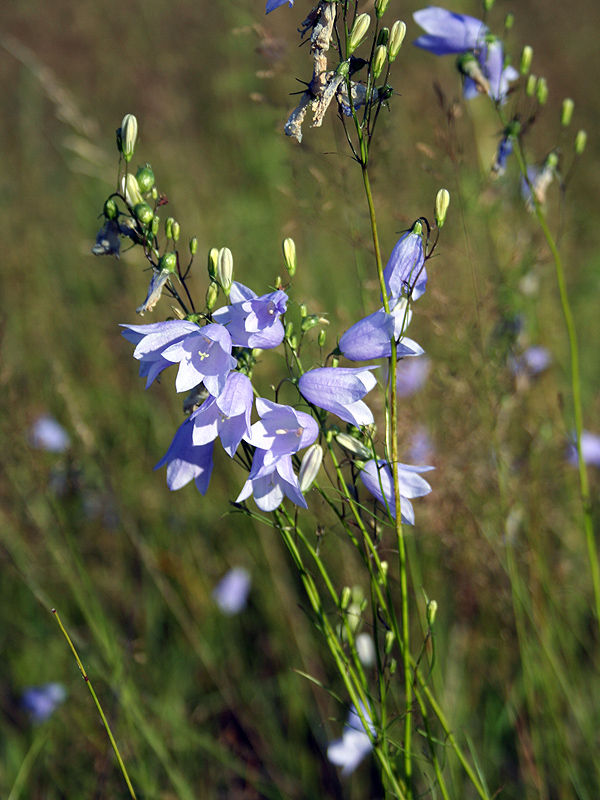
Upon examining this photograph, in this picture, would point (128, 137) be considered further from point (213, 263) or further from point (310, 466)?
point (310, 466)

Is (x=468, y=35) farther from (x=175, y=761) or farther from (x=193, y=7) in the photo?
(x=193, y=7)

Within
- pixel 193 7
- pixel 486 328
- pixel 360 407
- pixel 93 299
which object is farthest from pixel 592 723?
pixel 193 7

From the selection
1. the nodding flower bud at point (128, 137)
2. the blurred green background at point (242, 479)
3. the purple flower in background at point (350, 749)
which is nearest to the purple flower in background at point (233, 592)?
the blurred green background at point (242, 479)

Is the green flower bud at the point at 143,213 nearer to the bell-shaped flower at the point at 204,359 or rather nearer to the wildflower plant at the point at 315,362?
the wildflower plant at the point at 315,362

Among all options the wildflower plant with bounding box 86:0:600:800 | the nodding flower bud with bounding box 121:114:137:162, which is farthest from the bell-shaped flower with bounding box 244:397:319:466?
the nodding flower bud with bounding box 121:114:137:162

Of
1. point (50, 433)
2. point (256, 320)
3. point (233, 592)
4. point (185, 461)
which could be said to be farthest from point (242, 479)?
point (256, 320)

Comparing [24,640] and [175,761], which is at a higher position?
[24,640]

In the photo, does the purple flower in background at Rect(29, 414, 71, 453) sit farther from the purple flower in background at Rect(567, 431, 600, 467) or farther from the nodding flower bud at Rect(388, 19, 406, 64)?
the nodding flower bud at Rect(388, 19, 406, 64)
